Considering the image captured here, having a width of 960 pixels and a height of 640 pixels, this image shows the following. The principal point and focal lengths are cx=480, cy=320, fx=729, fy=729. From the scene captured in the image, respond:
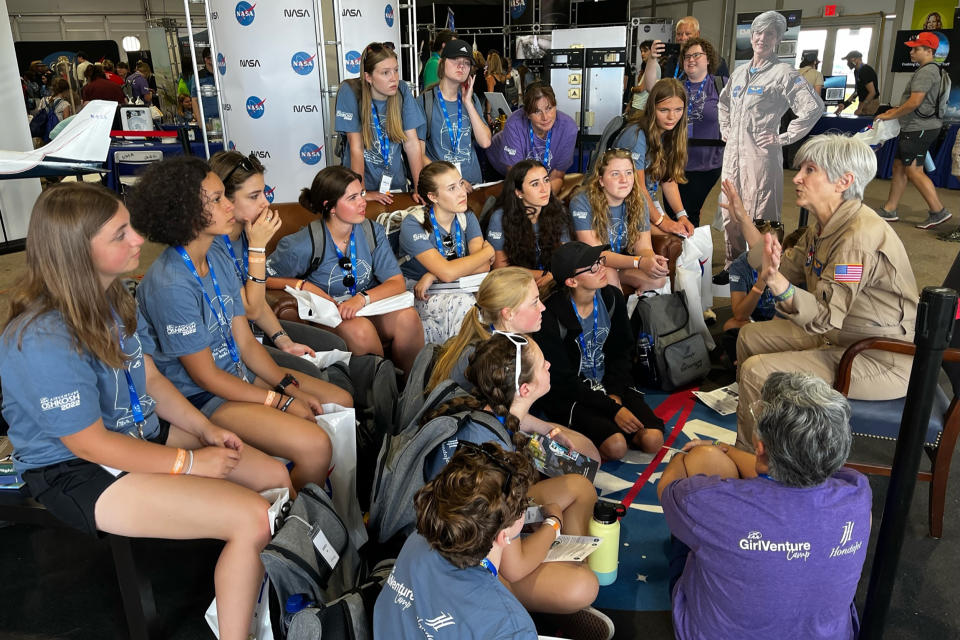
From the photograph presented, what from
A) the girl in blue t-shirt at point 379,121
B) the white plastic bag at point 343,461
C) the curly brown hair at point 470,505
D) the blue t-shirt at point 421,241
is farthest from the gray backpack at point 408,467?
the girl in blue t-shirt at point 379,121

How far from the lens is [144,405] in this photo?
6.72 feet

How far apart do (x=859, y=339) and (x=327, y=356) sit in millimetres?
2096

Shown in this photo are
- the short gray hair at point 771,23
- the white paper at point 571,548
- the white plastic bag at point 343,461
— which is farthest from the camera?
the short gray hair at point 771,23

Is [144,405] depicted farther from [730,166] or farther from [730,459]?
[730,166]

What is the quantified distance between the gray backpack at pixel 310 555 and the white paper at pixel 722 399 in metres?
2.19

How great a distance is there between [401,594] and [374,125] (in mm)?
3367

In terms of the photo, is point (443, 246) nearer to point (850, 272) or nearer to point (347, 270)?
point (347, 270)

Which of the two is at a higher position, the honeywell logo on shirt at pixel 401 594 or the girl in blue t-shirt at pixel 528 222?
the girl in blue t-shirt at pixel 528 222

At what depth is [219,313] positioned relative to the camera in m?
2.46

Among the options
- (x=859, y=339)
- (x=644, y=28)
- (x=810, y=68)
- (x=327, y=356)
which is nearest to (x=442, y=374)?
(x=327, y=356)

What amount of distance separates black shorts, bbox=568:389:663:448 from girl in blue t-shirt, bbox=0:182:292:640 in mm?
1603

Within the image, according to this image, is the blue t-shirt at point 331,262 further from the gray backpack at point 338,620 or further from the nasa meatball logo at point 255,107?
the nasa meatball logo at point 255,107

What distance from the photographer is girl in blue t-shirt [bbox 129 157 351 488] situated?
91.4 inches

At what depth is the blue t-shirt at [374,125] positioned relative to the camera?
14.3 feet
